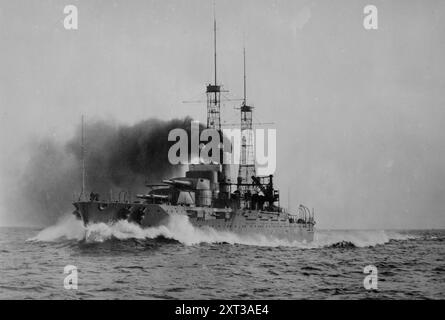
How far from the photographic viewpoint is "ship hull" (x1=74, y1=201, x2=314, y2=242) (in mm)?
34469

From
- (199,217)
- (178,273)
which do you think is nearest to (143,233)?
(199,217)

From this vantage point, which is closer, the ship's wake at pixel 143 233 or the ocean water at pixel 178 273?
the ocean water at pixel 178 273

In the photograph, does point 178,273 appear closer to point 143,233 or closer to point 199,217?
point 143,233

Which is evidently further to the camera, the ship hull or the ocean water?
the ship hull

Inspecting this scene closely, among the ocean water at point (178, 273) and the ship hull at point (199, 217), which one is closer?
the ocean water at point (178, 273)

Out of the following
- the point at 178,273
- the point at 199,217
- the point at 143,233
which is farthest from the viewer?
the point at 199,217

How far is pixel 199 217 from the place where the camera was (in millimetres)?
39594

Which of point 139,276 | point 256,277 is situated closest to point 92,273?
point 139,276

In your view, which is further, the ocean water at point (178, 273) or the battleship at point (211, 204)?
the battleship at point (211, 204)

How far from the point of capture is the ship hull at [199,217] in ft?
113
